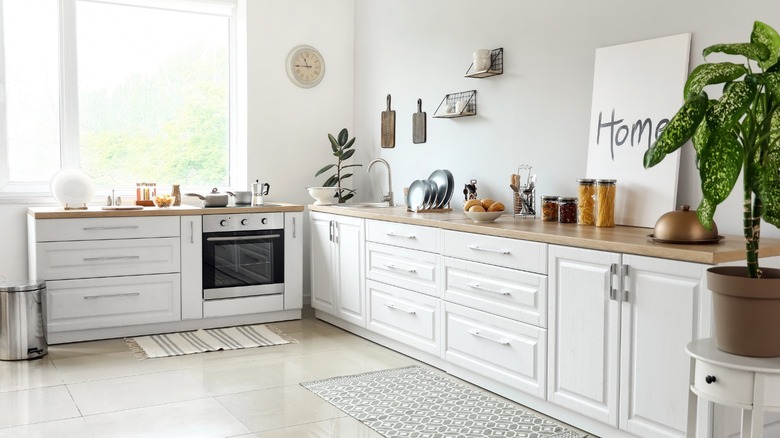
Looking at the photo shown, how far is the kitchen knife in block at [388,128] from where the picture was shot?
17.9ft

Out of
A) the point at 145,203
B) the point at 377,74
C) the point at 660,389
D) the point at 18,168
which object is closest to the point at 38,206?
the point at 18,168

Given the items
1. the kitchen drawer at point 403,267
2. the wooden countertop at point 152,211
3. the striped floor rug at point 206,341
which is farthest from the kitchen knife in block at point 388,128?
the striped floor rug at point 206,341

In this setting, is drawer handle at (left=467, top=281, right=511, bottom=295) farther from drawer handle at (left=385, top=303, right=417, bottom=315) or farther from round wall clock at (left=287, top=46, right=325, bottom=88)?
round wall clock at (left=287, top=46, right=325, bottom=88)

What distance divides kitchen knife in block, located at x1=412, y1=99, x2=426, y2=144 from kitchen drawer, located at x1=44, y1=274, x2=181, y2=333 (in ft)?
6.06

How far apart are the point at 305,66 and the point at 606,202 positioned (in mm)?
3068

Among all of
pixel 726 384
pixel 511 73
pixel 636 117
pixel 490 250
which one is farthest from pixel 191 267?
pixel 726 384

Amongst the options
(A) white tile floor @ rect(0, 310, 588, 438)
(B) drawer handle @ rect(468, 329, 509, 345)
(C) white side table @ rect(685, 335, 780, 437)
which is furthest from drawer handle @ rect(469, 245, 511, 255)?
(C) white side table @ rect(685, 335, 780, 437)

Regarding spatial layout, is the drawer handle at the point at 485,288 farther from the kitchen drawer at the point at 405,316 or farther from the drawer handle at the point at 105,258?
the drawer handle at the point at 105,258

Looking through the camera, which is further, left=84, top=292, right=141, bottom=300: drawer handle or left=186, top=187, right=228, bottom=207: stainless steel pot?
left=186, top=187, right=228, bottom=207: stainless steel pot

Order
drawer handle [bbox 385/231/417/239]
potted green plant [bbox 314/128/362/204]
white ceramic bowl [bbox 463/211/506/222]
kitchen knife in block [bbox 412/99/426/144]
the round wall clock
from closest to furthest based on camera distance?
1. white ceramic bowl [bbox 463/211/506/222]
2. drawer handle [bbox 385/231/417/239]
3. kitchen knife in block [bbox 412/99/426/144]
4. potted green plant [bbox 314/128/362/204]
5. the round wall clock

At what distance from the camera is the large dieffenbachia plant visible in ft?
6.62

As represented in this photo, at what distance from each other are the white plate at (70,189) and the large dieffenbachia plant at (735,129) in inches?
149

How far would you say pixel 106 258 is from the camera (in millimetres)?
4703

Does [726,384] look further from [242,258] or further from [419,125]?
[242,258]
